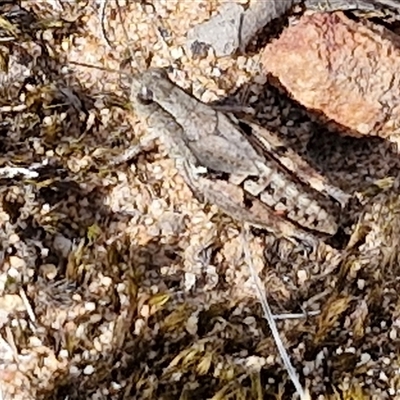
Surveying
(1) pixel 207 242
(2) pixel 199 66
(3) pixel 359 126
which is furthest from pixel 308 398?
(2) pixel 199 66

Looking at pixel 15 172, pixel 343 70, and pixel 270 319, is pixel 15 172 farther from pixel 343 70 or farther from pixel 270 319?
pixel 343 70

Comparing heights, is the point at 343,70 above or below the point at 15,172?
above

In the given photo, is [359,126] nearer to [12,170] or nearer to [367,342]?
[367,342]

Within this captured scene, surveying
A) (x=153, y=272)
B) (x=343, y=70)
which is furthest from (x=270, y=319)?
(x=343, y=70)

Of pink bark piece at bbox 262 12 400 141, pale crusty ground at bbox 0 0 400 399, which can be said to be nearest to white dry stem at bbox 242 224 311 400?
pale crusty ground at bbox 0 0 400 399

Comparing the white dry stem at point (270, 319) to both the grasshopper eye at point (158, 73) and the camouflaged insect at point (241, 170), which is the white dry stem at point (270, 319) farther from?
the grasshopper eye at point (158, 73)

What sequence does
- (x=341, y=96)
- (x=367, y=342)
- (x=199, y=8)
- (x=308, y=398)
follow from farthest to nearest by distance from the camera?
1. (x=199, y=8)
2. (x=341, y=96)
3. (x=367, y=342)
4. (x=308, y=398)
